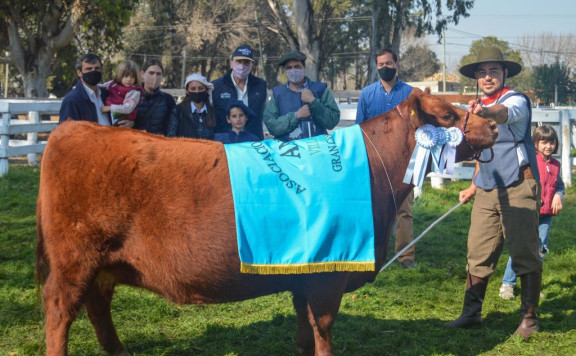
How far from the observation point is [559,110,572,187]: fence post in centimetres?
1227

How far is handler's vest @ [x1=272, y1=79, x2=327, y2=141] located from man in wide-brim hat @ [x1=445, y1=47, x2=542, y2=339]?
160 centimetres

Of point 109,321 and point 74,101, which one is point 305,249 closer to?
point 109,321

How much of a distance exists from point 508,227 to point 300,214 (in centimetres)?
208

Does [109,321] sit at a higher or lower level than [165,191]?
lower

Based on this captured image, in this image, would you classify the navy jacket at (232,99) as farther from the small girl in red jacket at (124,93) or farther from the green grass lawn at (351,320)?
the green grass lawn at (351,320)

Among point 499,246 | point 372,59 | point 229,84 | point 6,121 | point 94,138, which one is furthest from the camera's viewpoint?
point 372,59

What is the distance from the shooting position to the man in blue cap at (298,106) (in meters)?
5.89

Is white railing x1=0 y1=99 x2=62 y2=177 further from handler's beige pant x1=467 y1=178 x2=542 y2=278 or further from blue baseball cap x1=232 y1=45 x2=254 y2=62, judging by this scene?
handler's beige pant x1=467 y1=178 x2=542 y2=278

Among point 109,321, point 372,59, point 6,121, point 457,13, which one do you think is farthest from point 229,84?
point 372,59

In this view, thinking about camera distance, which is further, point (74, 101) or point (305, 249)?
point (74, 101)

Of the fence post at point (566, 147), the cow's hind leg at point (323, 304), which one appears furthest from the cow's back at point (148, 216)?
the fence post at point (566, 147)

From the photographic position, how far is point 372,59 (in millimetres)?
30031

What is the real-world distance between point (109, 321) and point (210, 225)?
4.44ft

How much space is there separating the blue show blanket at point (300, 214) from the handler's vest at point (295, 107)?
6.50 feet
